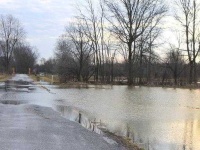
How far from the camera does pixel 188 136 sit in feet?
37.1

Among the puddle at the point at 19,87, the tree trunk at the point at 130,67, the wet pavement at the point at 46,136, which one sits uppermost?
the tree trunk at the point at 130,67

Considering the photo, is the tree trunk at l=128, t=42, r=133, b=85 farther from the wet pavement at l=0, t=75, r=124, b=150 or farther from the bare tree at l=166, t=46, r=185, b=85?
the wet pavement at l=0, t=75, r=124, b=150

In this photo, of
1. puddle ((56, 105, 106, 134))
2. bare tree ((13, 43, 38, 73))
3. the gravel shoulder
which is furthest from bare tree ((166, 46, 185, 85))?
bare tree ((13, 43, 38, 73))

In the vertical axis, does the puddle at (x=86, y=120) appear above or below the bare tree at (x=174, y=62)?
below

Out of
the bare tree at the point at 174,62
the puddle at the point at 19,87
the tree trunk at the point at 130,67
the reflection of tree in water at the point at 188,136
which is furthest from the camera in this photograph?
the bare tree at the point at 174,62

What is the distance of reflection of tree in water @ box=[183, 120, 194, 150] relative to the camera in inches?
385

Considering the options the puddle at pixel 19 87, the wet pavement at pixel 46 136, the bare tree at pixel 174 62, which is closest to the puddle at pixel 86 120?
the wet pavement at pixel 46 136

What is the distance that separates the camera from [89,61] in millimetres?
58219

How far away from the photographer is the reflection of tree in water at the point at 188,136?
979 centimetres

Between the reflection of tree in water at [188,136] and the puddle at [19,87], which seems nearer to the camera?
the reflection of tree in water at [188,136]

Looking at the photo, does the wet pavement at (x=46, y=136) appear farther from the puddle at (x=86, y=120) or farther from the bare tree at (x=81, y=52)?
the bare tree at (x=81, y=52)

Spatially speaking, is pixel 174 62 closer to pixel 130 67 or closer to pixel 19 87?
pixel 130 67

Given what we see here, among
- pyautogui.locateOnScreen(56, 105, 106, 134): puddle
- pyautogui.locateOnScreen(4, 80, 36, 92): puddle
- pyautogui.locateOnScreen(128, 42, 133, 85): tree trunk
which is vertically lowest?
pyautogui.locateOnScreen(56, 105, 106, 134): puddle

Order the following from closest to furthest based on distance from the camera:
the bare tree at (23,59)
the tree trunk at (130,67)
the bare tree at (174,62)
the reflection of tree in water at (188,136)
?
the reflection of tree in water at (188,136), the tree trunk at (130,67), the bare tree at (174,62), the bare tree at (23,59)
